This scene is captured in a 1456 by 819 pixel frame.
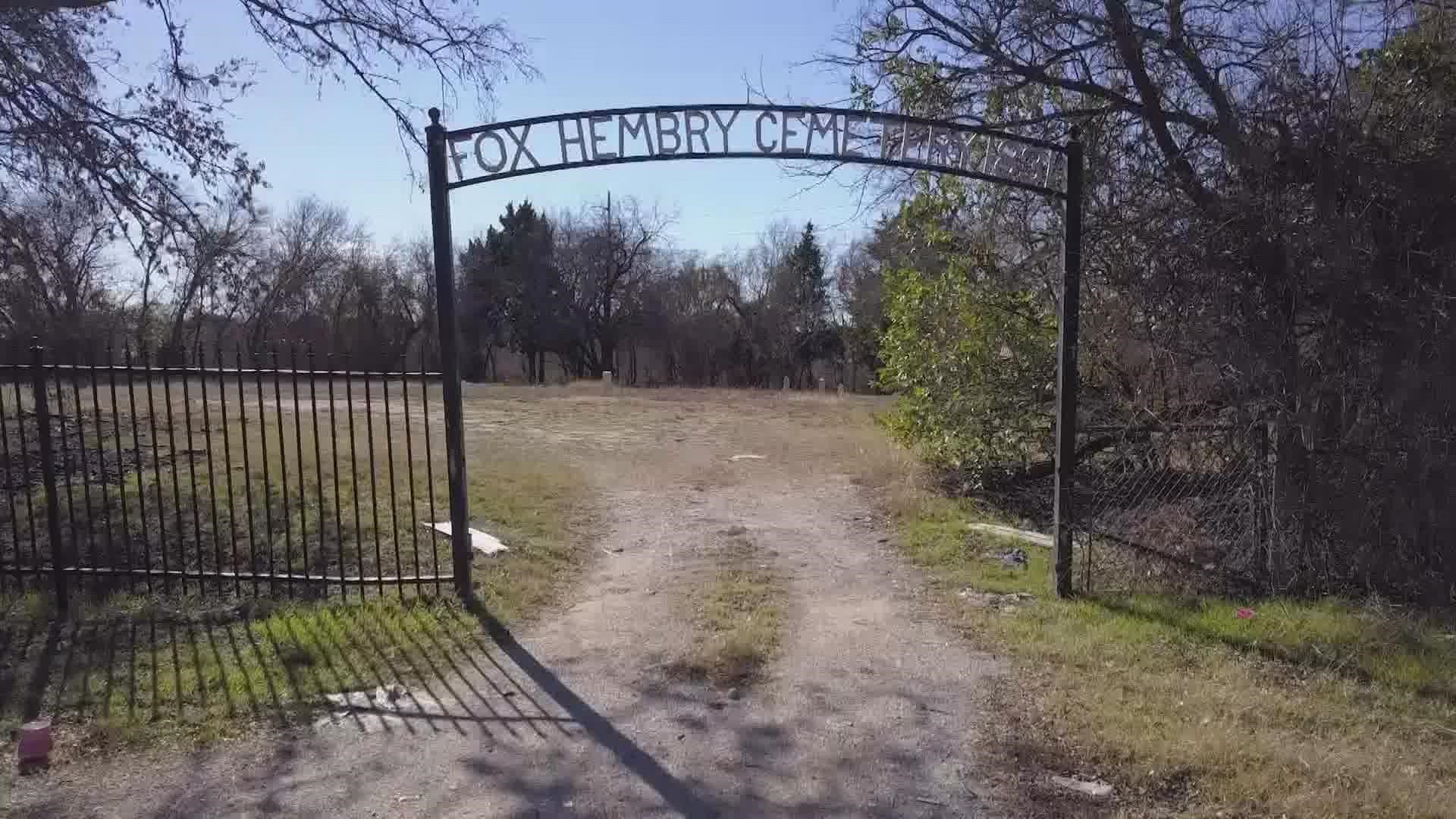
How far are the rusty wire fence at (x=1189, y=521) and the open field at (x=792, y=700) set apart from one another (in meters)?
0.46

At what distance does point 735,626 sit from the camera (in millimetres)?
5883

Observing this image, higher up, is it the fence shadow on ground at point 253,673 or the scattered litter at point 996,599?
the fence shadow on ground at point 253,673

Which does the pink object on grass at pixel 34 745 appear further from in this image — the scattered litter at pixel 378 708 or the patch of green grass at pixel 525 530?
the patch of green grass at pixel 525 530

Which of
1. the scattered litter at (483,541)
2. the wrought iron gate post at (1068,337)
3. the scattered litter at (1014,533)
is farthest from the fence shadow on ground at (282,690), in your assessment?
the scattered litter at (1014,533)

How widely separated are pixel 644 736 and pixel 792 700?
0.83 meters

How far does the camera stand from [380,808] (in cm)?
363

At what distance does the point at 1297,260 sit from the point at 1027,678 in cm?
376

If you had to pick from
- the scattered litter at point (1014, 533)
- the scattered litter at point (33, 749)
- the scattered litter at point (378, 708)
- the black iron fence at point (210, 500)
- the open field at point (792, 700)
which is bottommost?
the scattered litter at point (1014, 533)

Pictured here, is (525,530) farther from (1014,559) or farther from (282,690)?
(1014,559)

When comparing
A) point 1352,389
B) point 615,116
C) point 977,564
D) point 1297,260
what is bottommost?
point 977,564

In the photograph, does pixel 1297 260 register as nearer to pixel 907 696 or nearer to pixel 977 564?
pixel 977 564

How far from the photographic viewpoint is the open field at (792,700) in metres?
3.73

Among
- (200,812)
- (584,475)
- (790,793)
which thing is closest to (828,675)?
(790,793)

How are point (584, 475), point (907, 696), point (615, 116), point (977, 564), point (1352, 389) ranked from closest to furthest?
point (907, 696) → point (615, 116) → point (1352, 389) → point (977, 564) → point (584, 475)
